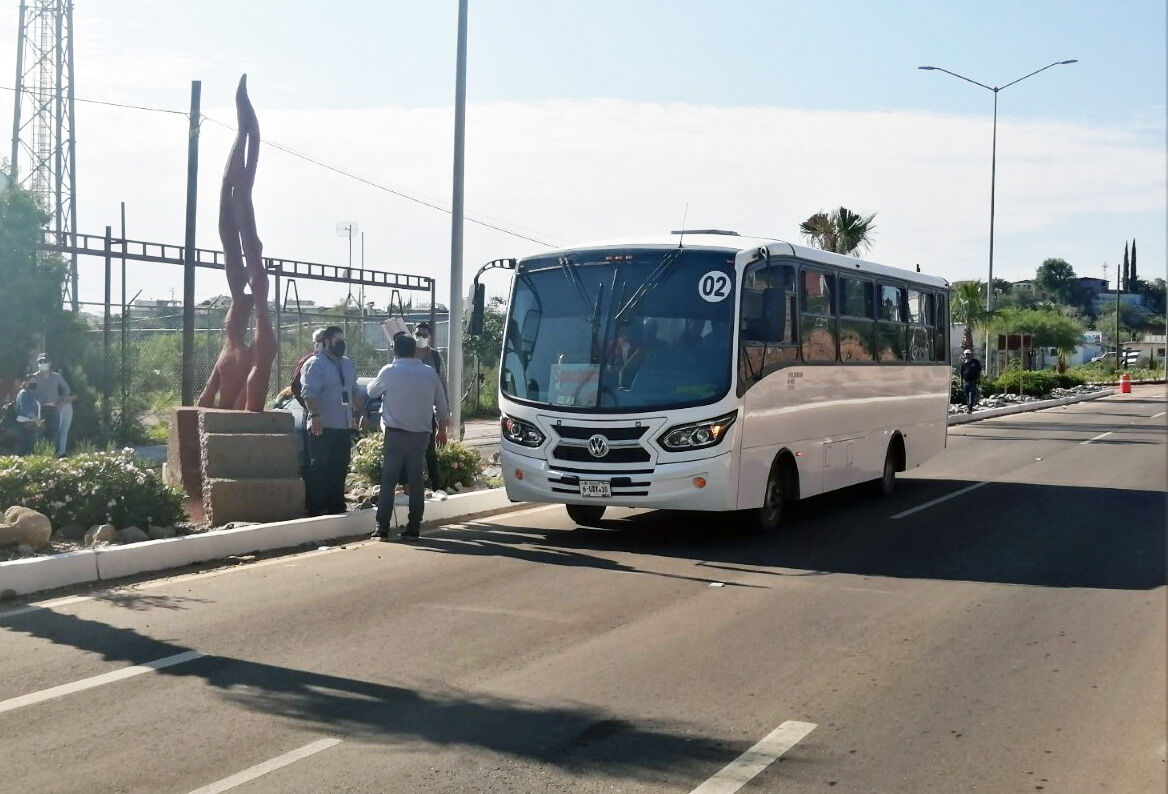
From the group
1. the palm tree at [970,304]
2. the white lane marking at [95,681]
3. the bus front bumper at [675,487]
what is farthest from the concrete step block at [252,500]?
the palm tree at [970,304]

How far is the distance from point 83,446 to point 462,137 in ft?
23.0

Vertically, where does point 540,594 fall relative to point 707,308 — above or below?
below

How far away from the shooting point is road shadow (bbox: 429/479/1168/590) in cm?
1095

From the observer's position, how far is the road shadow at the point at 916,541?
11.0 metres

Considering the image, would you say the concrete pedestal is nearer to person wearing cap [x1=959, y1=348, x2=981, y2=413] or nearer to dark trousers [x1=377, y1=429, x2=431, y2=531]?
dark trousers [x1=377, y1=429, x2=431, y2=531]

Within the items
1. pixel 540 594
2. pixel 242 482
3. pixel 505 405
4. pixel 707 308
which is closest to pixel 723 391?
pixel 707 308

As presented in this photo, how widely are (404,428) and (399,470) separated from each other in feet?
1.34

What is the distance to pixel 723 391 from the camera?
11914mm

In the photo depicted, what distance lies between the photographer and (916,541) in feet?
41.4

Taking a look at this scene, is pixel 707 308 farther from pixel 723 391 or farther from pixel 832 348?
pixel 832 348

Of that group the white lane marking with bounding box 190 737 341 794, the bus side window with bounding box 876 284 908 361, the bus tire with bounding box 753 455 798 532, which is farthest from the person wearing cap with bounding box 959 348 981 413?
the white lane marking with bounding box 190 737 341 794

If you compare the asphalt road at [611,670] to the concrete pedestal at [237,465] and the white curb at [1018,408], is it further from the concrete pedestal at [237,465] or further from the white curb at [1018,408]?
the white curb at [1018,408]

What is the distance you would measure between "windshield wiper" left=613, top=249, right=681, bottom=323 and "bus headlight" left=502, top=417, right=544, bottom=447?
50.5 inches

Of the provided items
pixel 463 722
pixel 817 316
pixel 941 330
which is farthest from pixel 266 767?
pixel 941 330
